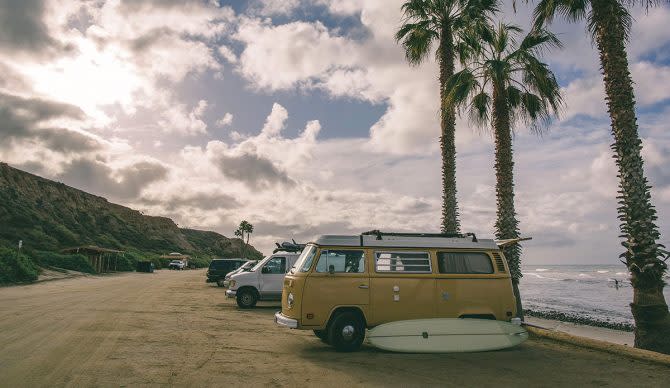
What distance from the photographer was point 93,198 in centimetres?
10988

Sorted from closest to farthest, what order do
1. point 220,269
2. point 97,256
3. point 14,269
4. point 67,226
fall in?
1. point 14,269
2. point 220,269
3. point 97,256
4. point 67,226

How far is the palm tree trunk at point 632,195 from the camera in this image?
413 inches

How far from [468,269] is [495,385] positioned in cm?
343

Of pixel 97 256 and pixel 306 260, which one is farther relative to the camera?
pixel 97 256

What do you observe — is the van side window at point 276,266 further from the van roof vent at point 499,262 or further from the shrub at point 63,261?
the shrub at point 63,261

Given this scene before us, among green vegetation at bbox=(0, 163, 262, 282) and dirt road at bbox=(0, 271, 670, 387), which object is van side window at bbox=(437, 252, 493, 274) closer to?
dirt road at bbox=(0, 271, 670, 387)

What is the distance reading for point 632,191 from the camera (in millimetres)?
11031

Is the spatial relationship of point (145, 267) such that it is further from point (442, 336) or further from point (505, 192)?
point (442, 336)

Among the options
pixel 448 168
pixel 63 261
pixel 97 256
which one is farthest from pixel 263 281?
pixel 97 256

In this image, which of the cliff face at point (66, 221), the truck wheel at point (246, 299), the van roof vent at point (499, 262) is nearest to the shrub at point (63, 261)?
the cliff face at point (66, 221)

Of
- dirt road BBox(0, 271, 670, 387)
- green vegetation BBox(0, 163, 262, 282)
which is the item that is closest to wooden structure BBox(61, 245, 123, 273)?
green vegetation BBox(0, 163, 262, 282)

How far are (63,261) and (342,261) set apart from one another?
4324cm

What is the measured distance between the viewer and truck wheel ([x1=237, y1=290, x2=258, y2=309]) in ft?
61.7

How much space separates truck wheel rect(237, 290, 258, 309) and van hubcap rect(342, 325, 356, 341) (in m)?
9.52
